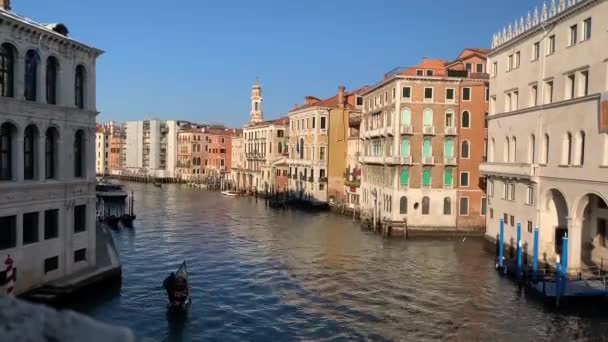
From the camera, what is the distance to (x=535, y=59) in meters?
19.8

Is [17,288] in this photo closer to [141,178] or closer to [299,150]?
[299,150]

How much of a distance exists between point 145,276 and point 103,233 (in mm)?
3642

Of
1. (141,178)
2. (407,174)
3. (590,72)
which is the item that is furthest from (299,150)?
(141,178)

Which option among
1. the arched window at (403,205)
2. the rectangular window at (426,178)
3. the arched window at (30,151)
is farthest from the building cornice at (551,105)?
the arched window at (30,151)

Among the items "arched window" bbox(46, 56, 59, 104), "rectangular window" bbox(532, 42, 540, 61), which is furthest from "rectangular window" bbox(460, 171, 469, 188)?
"arched window" bbox(46, 56, 59, 104)

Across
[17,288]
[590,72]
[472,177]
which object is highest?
[590,72]

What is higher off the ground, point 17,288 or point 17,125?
point 17,125

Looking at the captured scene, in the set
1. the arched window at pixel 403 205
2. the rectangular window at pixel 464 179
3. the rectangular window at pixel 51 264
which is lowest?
the rectangular window at pixel 51 264

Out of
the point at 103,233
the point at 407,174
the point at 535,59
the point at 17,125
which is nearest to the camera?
the point at 17,125

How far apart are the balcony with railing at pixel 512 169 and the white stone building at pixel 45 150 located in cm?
1439

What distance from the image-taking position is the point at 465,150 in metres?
29.4

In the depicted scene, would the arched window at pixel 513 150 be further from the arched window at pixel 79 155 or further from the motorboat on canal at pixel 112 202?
the motorboat on canal at pixel 112 202

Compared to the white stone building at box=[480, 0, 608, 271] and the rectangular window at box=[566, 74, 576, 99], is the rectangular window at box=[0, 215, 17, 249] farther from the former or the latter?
the rectangular window at box=[566, 74, 576, 99]

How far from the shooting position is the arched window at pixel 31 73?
43.1ft
